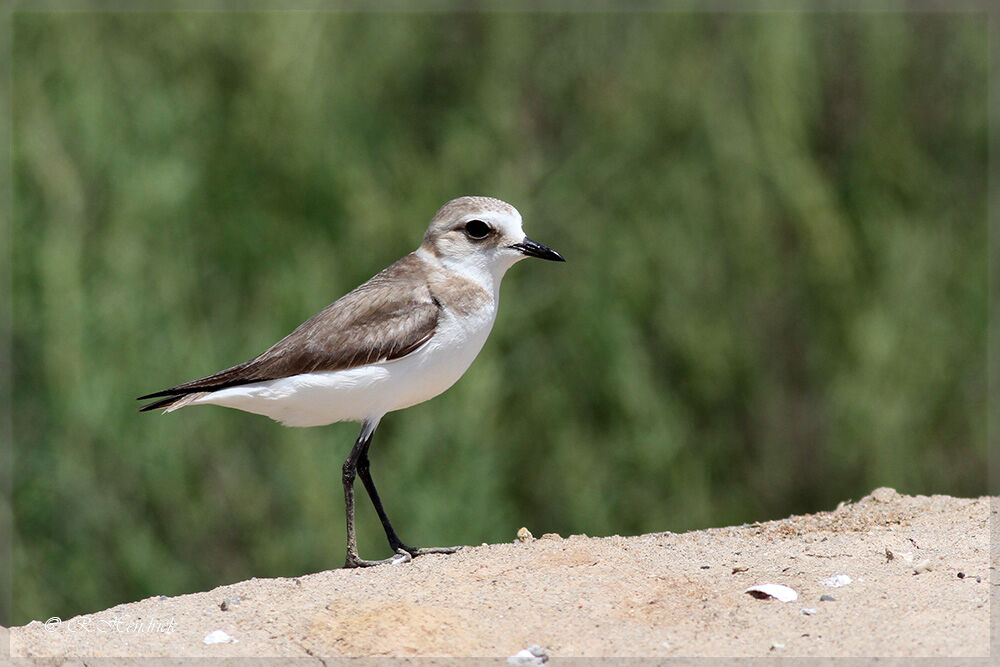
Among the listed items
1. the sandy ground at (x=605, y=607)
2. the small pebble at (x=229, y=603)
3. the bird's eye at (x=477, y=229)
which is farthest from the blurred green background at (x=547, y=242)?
the small pebble at (x=229, y=603)

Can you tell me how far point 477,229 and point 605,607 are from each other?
2.33m

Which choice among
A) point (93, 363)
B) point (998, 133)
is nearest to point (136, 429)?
point (93, 363)

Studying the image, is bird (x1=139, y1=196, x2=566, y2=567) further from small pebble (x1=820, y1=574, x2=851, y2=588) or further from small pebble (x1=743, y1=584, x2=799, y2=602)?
small pebble (x1=820, y1=574, x2=851, y2=588)

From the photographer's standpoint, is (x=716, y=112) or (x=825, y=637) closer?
(x=825, y=637)

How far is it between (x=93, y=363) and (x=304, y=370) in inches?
236

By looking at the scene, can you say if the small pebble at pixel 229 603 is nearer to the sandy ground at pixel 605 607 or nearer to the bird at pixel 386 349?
the sandy ground at pixel 605 607

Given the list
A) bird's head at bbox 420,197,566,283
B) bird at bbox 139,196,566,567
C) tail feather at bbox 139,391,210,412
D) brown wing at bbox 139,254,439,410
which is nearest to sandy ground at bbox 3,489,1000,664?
bird at bbox 139,196,566,567

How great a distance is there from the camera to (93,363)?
11547 millimetres

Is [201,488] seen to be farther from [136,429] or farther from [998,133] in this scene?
[998,133]

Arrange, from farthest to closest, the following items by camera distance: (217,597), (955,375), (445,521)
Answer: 1. (955,375)
2. (445,521)
3. (217,597)

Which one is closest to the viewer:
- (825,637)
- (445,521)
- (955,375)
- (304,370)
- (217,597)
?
(825,637)

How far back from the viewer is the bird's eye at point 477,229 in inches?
255

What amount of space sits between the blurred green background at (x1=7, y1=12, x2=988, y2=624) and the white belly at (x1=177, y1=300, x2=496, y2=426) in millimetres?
5428

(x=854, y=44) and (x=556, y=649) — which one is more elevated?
(x=854, y=44)
